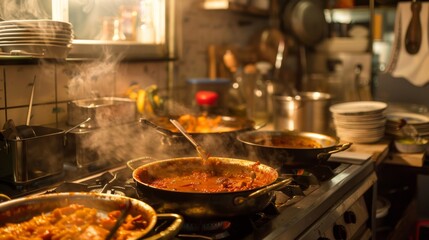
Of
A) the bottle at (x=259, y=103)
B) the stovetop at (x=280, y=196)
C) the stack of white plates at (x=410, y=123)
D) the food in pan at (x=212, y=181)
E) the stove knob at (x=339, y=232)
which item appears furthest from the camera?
the bottle at (x=259, y=103)

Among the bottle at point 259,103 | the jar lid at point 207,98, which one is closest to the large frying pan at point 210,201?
the jar lid at point 207,98

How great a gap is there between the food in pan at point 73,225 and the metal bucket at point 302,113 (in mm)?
1753

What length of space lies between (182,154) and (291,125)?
103 centimetres

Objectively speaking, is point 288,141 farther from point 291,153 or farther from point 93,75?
point 93,75

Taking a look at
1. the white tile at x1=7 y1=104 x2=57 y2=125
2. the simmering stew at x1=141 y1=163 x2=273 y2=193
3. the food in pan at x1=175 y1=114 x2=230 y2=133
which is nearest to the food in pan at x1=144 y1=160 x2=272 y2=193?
the simmering stew at x1=141 y1=163 x2=273 y2=193

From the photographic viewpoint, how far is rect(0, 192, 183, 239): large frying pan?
111 cm

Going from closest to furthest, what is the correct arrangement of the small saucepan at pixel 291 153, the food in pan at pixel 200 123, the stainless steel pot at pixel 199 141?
1. the small saucepan at pixel 291 153
2. the stainless steel pot at pixel 199 141
3. the food in pan at pixel 200 123

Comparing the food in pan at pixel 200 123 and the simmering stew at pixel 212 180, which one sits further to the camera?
the food in pan at pixel 200 123

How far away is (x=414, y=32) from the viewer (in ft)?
11.6

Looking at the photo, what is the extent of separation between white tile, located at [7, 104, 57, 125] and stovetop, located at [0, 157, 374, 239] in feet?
1.07

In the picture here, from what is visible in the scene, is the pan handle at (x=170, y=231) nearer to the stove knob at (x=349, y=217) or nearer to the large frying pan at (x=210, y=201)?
the large frying pan at (x=210, y=201)

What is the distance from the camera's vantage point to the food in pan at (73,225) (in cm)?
103

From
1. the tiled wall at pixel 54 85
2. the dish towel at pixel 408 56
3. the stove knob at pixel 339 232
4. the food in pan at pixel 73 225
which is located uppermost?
the dish towel at pixel 408 56

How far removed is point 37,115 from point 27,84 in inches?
5.6
